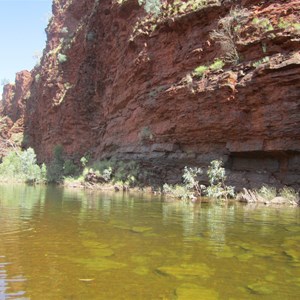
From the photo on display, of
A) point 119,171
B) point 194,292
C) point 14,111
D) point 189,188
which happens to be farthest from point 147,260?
point 14,111

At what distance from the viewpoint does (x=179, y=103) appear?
25.1 meters

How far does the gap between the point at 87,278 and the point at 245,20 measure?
20.4m

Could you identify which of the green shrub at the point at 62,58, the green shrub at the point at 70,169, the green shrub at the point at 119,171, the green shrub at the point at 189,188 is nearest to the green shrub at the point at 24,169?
the green shrub at the point at 70,169

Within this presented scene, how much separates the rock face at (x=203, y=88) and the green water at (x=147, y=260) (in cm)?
1058

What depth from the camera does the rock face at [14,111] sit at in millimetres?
65188

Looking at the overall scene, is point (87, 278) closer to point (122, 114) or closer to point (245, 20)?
point (245, 20)

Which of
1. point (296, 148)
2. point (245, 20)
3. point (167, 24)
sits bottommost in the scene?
point (296, 148)

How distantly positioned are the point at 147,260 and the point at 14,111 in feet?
237

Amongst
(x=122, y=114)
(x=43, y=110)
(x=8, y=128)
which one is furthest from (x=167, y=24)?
(x=8, y=128)

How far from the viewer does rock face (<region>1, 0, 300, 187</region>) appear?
19.3 meters

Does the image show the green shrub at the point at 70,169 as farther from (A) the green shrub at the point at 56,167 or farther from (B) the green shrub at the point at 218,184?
(B) the green shrub at the point at 218,184

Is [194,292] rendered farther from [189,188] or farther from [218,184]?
[189,188]

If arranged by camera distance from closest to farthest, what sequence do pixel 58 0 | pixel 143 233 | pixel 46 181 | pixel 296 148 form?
pixel 143 233 < pixel 296 148 < pixel 46 181 < pixel 58 0

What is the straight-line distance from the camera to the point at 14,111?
2867 inches
